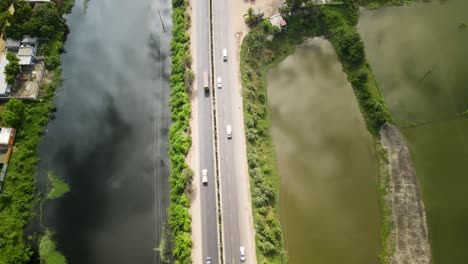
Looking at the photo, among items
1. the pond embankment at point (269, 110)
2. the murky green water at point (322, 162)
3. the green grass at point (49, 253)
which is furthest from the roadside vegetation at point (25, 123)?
the murky green water at point (322, 162)

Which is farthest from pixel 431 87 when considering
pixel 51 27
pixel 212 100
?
pixel 51 27

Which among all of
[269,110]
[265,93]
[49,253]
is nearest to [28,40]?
[49,253]

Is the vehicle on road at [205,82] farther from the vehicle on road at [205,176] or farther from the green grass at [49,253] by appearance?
the green grass at [49,253]

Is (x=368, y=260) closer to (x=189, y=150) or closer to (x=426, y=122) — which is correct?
(x=426, y=122)

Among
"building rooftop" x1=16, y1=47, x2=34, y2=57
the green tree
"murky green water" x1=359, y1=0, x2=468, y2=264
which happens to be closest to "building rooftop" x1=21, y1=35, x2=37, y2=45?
"building rooftop" x1=16, y1=47, x2=34, y2=57

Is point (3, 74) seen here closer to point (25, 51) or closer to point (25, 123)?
point (25, 51)
